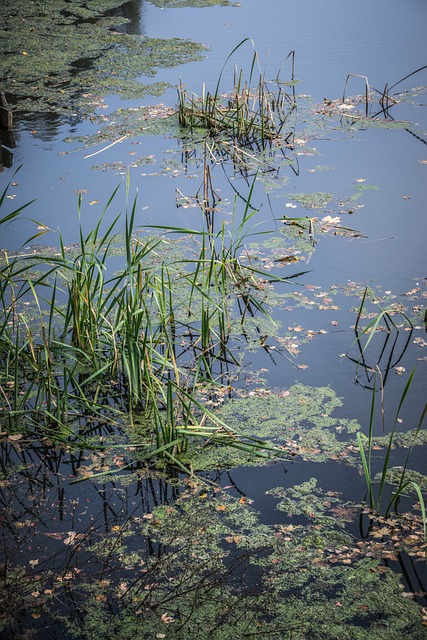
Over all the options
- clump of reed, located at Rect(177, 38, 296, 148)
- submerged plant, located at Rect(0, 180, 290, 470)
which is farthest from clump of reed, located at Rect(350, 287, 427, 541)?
clump of reed, located at Rect(177, 38, 296, 148)

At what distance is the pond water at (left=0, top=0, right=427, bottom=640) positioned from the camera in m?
2.45

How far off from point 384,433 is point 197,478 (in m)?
0.81

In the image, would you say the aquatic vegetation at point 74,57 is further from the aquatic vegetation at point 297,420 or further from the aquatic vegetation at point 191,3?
the aquatic vegetation at point 297,420

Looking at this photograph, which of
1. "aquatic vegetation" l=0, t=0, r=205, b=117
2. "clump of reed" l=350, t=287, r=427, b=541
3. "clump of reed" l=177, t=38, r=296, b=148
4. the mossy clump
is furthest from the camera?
"aquatic vegetation" l=0, t=0, r=205, b=117

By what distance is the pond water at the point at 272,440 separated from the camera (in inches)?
96.3

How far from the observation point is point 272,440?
3.21 m

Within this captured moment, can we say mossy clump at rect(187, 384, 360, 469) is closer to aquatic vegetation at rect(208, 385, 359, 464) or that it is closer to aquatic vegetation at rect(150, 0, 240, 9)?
aquatic vegetation at rect(208, 385, 359, 464)

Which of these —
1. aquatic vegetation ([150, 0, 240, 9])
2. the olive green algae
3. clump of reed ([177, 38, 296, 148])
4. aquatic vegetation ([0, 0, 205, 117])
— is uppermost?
aquatic vegetation ([150, 0, 240, 9])

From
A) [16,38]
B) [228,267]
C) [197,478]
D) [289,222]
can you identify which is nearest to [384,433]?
[197,478]

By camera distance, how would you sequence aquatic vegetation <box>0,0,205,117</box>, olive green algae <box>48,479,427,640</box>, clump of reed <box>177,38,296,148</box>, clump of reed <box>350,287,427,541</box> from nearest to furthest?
1. olive green algae <box>48,479,427,640</box>
2. clump of reed <box>350,287,427,541</box>
3. clump of reed <box>177,38,296,148</box>
4. aquatic vegetation <box>0,0,205,117</box>

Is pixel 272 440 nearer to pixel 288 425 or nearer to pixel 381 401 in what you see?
pixel 288 425

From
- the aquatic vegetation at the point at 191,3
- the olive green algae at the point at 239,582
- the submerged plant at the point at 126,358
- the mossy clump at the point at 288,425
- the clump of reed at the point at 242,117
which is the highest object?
the aquatic vegetation at the point at 191,3

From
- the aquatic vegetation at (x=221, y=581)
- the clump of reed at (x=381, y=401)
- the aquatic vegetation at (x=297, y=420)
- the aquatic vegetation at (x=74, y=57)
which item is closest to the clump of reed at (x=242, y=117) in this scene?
the aquatic vegetation at (x=74, y=57)

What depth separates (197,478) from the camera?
3.00 metres
